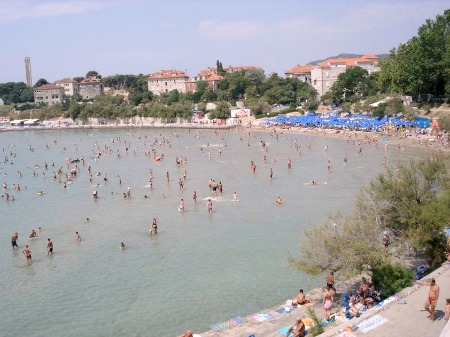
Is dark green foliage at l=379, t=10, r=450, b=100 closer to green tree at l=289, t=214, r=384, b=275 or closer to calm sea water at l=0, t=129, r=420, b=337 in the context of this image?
calm sea water at l=0, t=129, r=420, b=337

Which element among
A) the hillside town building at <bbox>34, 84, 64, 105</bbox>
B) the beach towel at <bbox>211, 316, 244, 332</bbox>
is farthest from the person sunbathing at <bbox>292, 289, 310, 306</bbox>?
the hillside town building at <bbox>34, 84, 64, 105</bbox>

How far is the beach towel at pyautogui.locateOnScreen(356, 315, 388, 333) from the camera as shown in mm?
10314

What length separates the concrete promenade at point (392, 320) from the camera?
10078 millimetres

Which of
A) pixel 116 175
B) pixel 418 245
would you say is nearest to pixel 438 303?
pixel 418 245

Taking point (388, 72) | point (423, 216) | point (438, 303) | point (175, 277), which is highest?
point (388, 72)

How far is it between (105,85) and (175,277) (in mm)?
121512

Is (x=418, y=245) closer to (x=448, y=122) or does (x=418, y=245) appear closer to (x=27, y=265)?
(x=27, y=265)

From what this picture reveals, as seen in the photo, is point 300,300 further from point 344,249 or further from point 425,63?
point 425,63

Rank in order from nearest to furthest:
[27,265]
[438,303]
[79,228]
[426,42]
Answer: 1. [438,303]
2. [27,265]
3. [79,228]
4. [426,42]

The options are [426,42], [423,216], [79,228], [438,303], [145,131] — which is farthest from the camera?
[145,131]

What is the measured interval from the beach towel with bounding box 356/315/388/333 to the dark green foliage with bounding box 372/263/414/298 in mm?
1962

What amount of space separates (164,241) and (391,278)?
10.9 m

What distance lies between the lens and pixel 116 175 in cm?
3903

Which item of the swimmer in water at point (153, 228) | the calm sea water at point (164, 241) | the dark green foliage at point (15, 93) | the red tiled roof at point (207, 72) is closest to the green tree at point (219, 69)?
the red tiled roof at point (207, 72)
